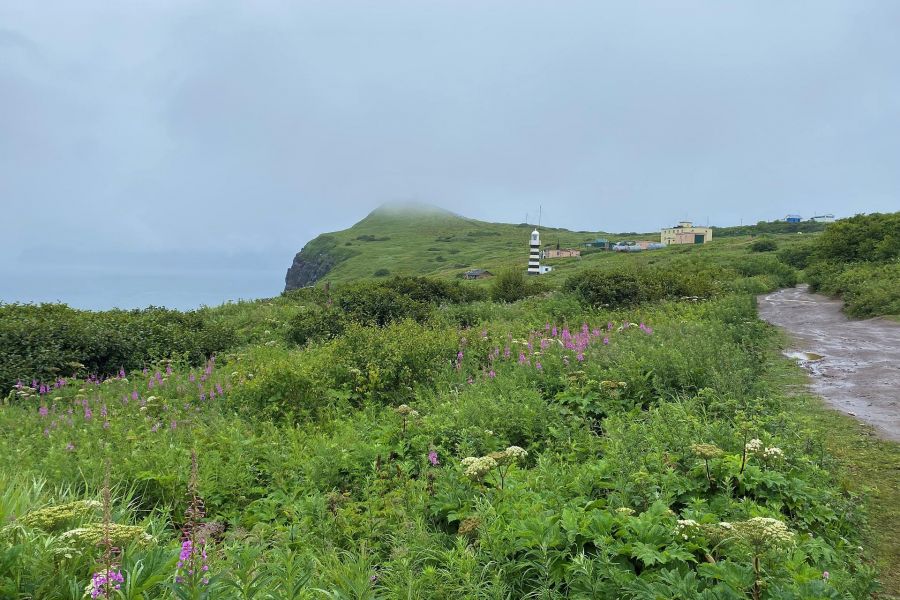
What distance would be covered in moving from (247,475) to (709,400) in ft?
16.3

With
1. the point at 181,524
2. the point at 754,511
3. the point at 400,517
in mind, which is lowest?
the point at 181,524

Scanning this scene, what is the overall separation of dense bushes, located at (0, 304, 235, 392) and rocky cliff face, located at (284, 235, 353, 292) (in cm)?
13615

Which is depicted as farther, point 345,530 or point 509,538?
point 345,530

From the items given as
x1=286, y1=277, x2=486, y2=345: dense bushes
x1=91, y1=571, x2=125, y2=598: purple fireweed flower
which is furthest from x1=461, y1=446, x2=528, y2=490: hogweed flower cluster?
x1=286, y1=277, x2=486, y2=345: dense bushes

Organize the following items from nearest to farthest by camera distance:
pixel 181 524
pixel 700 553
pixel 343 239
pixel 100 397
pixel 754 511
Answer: pixel 700 553 → pixel 754 511 → pixel 181 524 → pixel 100 397 → pixel 343 239

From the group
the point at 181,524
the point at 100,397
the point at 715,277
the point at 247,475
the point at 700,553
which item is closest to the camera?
the point at 700,553

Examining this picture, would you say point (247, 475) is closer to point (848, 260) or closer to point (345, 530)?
point (345, 530)

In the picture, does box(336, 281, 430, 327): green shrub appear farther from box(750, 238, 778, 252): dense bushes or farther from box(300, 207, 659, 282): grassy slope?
box(300, 207, 659, 282): grassy slope

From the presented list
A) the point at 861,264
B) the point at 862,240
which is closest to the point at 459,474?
the point at 861,264

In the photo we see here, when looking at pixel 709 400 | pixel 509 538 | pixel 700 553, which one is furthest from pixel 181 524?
pixel 709 400

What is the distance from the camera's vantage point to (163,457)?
16.3ft

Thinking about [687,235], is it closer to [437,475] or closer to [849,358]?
[849,358]

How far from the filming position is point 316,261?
175 metres

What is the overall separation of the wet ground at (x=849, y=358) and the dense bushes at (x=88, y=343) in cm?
1158
